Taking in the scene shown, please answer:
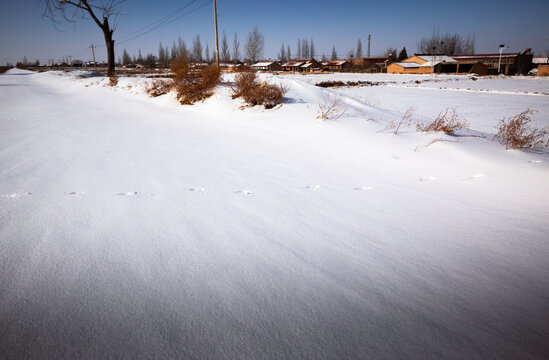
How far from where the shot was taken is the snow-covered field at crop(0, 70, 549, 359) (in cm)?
151

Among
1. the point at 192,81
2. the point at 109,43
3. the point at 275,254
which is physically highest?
the point at 109,43

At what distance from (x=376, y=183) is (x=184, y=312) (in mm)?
2984

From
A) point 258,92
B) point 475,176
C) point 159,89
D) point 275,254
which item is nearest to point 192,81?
point 159,89

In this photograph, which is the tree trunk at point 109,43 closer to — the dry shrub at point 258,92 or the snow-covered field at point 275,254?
the dry shrub at point 258,92

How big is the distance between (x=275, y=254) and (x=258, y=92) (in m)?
6.73

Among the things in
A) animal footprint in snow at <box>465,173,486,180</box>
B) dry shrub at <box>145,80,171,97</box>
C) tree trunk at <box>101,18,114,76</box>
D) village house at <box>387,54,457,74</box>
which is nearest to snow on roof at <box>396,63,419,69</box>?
village house at <box>387,54,457,74</box>

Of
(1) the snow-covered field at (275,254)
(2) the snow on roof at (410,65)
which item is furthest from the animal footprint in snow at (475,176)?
(2) the snow on roof at (410,65)

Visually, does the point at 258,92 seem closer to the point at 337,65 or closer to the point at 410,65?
the point at 410,65

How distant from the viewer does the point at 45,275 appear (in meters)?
1.91

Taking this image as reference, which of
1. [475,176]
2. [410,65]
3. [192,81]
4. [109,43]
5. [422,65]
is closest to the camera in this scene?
[475,176]

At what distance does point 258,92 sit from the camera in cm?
811

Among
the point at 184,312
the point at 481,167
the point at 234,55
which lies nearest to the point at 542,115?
the point at 481,167

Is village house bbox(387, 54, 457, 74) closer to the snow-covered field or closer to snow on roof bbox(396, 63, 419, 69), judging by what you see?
snow on roof bbox(396, 63, 419, 69)

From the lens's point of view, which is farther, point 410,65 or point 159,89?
point 410,65
